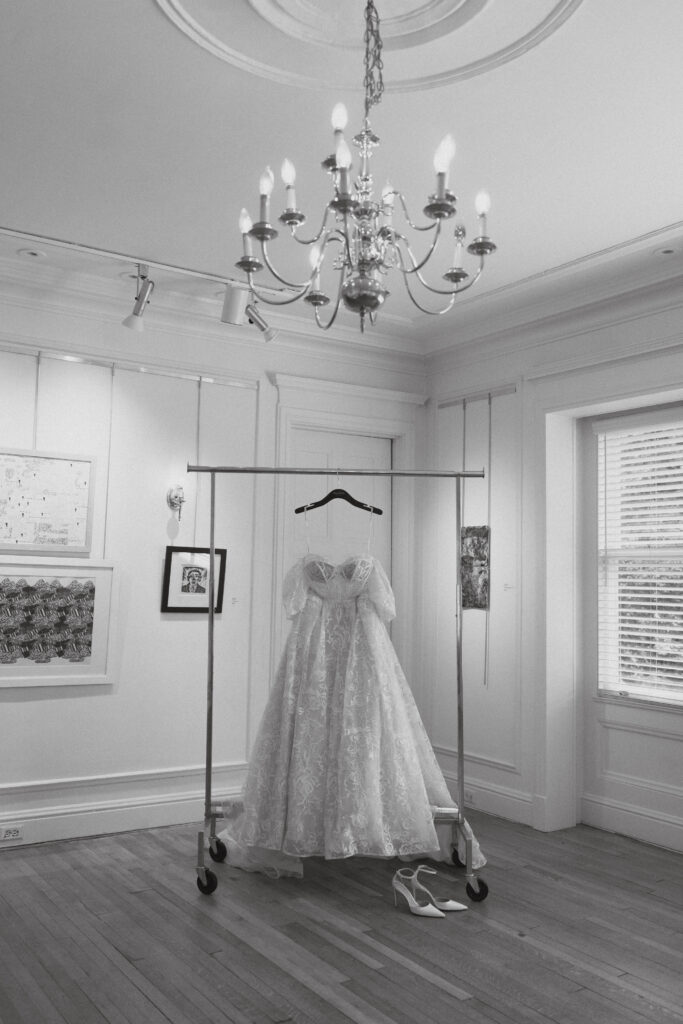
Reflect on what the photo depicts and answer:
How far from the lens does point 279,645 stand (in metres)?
5.68

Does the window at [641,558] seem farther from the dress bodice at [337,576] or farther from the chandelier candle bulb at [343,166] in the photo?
the chandelier candle bulb at [343,166]

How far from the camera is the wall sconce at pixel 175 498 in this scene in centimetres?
534

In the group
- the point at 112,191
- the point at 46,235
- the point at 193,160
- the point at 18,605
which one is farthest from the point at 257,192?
the point at 18,605

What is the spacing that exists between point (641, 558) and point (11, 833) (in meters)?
3.77

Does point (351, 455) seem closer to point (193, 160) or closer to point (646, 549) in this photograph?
point (646, 549)

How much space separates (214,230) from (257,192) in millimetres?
503

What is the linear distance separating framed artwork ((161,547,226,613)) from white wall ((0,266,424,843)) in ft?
0.20

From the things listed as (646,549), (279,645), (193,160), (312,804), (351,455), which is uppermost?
(193,160)

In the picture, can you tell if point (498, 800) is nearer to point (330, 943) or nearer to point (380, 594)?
point (380, 594)

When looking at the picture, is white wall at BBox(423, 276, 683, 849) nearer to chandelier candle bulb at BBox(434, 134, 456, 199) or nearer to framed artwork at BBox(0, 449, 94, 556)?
framed artwork at BBox(0, 449, 94, 556)

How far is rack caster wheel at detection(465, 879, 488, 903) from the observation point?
155 inches

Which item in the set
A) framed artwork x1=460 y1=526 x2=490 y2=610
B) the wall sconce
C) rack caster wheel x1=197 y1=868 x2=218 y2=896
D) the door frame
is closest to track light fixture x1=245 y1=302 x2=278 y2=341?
the door frame

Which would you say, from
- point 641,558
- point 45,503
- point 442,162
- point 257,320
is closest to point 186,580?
point 45,503

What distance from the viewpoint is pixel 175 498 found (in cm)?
534
